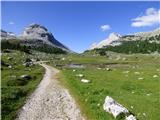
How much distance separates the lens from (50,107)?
3906cm

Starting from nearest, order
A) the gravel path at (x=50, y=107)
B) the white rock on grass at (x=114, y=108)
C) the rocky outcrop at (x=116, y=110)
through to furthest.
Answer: the rocky outcrop at (x=116, y=110)
the white rock on grass at (x=114, y=108)
the gravel path at (x=50, y=107)

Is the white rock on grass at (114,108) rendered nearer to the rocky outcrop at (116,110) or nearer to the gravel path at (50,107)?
the rocky outcrop at (116,110)

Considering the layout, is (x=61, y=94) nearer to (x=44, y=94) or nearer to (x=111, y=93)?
(x=44, y=94)

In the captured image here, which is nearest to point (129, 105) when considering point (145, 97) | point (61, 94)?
point (145, 97)

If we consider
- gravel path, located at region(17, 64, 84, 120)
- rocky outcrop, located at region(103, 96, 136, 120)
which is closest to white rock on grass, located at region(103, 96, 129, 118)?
rocky outcrop, located at region(103, 96, 136, 120)

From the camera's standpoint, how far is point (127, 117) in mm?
29594

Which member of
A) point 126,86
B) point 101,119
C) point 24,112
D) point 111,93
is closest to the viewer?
point 101,119

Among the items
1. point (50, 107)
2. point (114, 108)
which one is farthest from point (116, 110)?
point (50, 107)

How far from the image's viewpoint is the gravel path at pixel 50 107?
34031 mm

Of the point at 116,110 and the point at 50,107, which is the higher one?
the point at 116,110

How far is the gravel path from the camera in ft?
112

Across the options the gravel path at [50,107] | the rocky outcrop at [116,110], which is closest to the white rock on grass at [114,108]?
the rocky outcrop at [116,110]

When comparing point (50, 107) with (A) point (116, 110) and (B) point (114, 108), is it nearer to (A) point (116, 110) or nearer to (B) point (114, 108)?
(B) point (114, 108)

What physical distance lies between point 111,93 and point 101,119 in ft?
45.7
